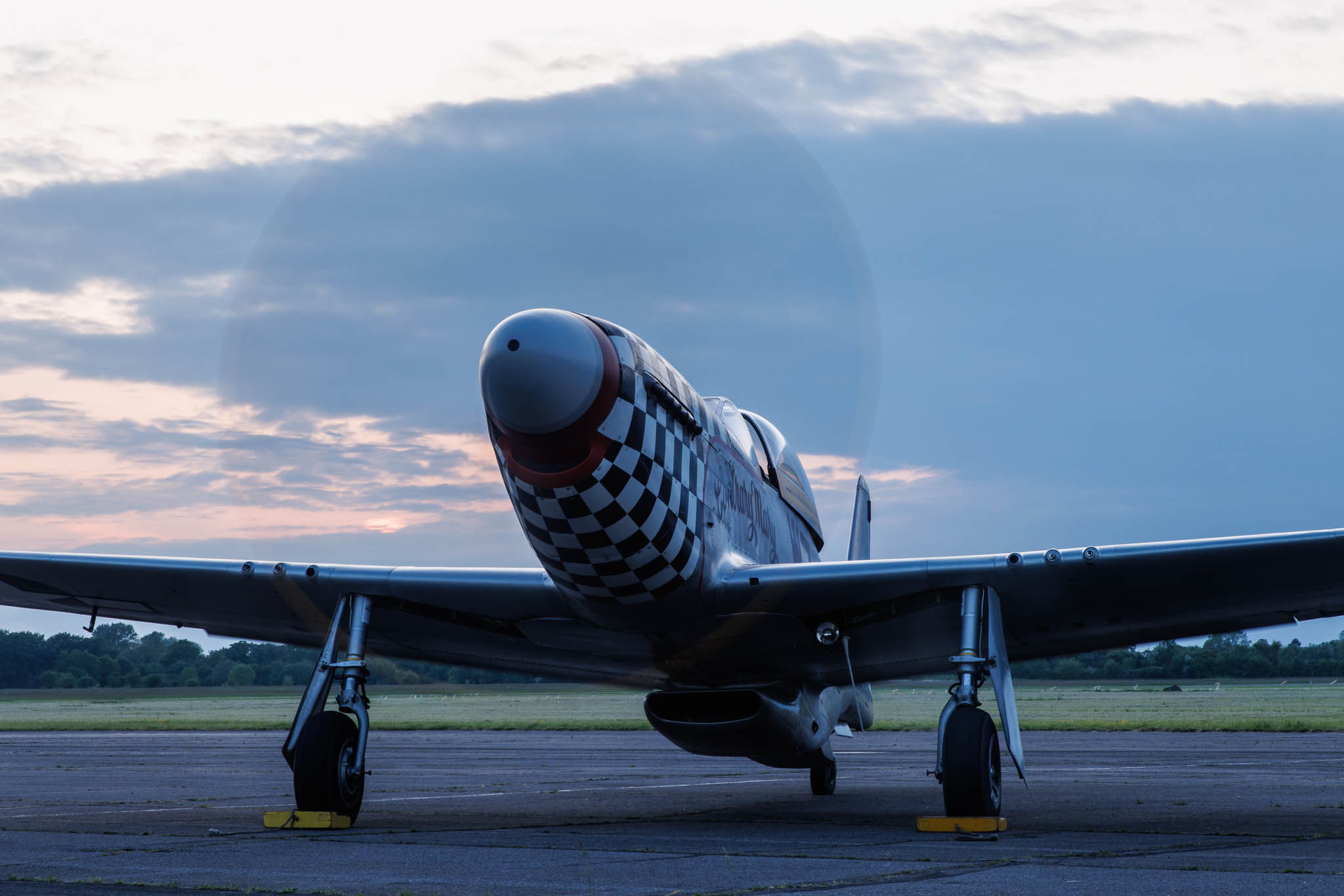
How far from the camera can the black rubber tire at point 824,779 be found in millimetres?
14953

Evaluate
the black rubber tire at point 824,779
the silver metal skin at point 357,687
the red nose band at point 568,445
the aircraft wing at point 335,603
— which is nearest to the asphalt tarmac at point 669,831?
the black rubber tire at point 824,779

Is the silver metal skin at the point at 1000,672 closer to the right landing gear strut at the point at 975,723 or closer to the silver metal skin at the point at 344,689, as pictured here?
the right landing gear strut at the point at 975,723

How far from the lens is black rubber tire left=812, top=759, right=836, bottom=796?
15.0 meters

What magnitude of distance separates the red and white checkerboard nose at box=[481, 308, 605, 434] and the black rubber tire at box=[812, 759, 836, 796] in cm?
754

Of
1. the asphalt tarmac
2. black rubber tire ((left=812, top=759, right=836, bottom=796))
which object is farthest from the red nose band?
black rubber tire ((left=812, top=759, right=836, bottom=796))

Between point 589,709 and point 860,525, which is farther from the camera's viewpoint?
point 589,709

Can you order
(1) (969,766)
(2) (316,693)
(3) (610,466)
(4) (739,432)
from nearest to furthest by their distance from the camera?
(3) (610,466) < (1) (969,766) < (2) (316,693) < (4) (739,432)

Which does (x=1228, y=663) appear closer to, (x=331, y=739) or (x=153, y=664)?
(x=153, y=664)

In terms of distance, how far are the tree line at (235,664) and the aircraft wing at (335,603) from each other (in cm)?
6980

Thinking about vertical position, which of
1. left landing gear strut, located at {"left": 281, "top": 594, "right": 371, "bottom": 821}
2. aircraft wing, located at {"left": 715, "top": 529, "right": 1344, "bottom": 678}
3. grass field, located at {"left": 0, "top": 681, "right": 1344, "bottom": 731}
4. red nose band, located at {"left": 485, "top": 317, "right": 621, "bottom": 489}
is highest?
red nose band, located at {"left": 485, "top": 317, "right": 621, "bottom": 489}

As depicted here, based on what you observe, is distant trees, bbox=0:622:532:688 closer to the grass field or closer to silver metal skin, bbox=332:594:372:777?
the grass field

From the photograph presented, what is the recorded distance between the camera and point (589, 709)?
62.2 meters

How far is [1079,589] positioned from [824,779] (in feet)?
16.4

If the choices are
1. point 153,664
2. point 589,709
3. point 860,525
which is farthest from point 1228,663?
point 860,525
